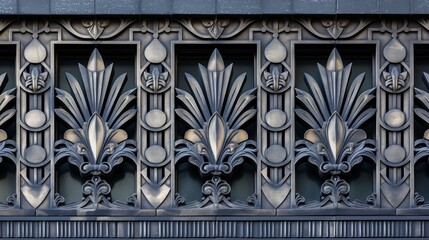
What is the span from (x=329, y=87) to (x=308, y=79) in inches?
13.9

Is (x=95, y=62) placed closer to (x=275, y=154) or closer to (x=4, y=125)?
(x=4, y=125)

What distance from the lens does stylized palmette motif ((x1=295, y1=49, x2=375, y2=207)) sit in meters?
23.4

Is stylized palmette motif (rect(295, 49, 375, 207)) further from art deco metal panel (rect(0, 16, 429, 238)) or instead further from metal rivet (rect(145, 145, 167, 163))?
metal rivet (rect(145, 145, 167, 163))

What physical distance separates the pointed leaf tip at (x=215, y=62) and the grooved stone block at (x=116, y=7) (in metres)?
1.39

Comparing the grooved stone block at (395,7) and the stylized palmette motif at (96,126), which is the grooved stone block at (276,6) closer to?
the grooved stone block at (395,7)

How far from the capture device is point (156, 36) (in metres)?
23.7

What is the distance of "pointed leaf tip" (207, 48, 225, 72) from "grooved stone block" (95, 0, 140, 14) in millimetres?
1388

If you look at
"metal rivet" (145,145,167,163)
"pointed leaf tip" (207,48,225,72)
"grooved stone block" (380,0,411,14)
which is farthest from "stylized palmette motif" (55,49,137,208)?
"grooved stone block" (380,0,411,14)

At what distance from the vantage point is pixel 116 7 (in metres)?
23.7

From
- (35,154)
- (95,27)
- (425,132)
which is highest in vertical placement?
(95,27)

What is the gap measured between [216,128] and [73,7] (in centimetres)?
295

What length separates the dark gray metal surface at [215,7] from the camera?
77.5 feet

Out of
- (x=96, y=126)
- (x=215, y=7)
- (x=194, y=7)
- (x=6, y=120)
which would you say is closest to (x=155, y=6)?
(x=194, y=7)

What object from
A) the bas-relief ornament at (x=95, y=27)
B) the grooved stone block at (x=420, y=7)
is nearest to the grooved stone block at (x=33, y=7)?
the bas-relief ornament at (x=95, y=27)
